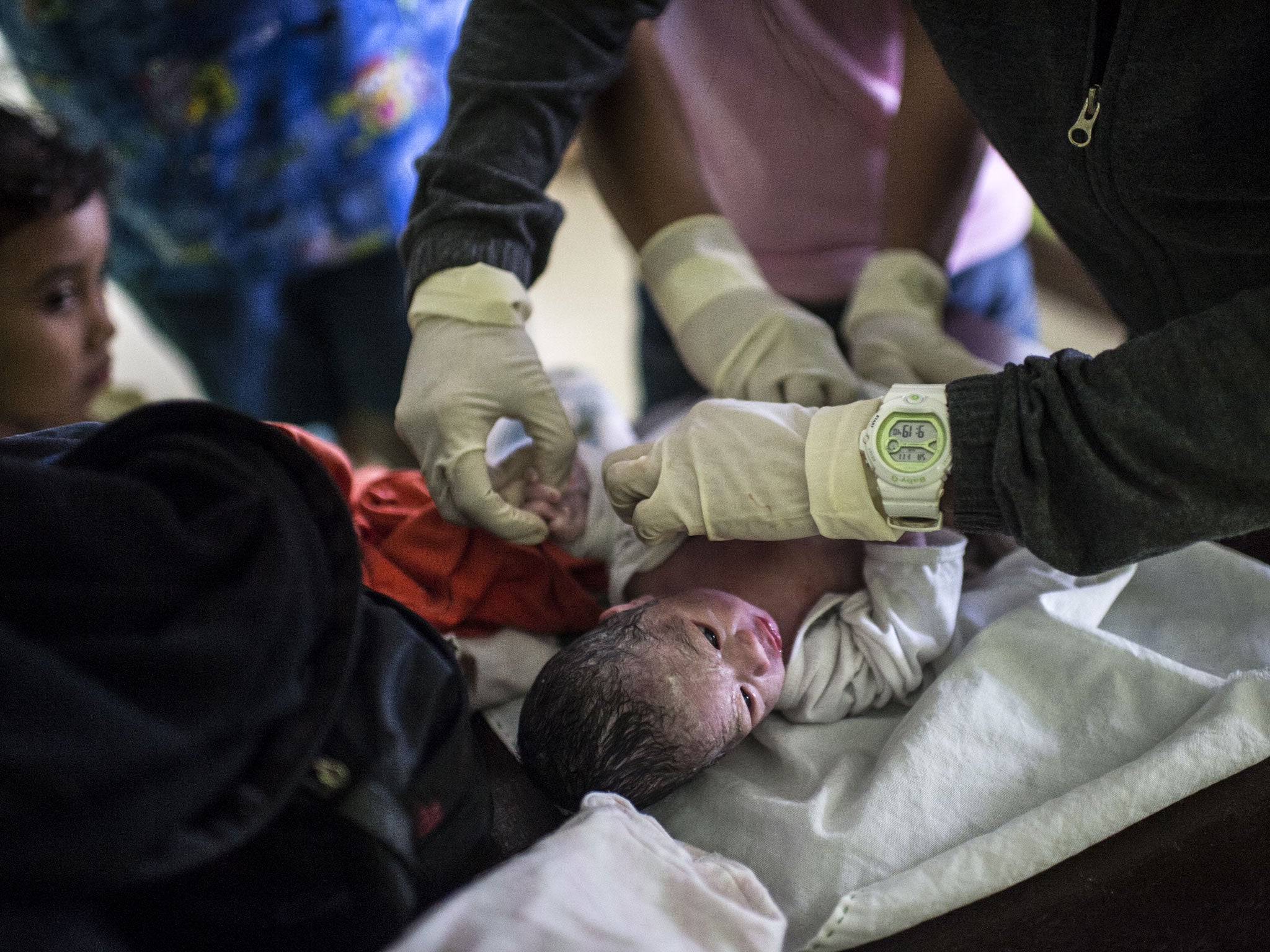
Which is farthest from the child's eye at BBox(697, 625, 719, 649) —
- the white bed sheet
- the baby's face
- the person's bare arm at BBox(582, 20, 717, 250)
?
the person's bare arm at BBox(582, 20, 717, 250)

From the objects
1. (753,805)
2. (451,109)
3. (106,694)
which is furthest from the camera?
(451,109)

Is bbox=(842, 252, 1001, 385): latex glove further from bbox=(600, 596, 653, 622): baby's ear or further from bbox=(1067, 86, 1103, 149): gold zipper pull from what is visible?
bbox=(600, 596, 653, 622): baby's ear

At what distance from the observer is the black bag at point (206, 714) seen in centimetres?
53

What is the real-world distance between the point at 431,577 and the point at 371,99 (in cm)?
98

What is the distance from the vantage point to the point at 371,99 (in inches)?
64.3

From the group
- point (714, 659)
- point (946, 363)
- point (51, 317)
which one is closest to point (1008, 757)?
point (714, 659)

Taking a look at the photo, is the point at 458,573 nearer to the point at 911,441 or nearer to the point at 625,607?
the point at 625,607

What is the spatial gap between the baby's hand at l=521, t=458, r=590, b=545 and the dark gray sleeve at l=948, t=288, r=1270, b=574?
0.49 m

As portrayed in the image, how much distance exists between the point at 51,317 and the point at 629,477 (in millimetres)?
1032

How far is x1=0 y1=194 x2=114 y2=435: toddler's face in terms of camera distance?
4.55ft

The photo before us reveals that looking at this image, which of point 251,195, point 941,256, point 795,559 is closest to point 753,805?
point 795,559

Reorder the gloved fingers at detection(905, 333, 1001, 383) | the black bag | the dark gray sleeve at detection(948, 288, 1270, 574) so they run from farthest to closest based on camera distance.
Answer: the gloved fingers at detection(905, 333, 1001, 383) < the dark gray sleeve at detection(948, 288, 1270, 574) < the black bag

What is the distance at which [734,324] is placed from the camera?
45.8 inches

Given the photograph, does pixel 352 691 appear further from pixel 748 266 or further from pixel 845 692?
pixel 748 266
